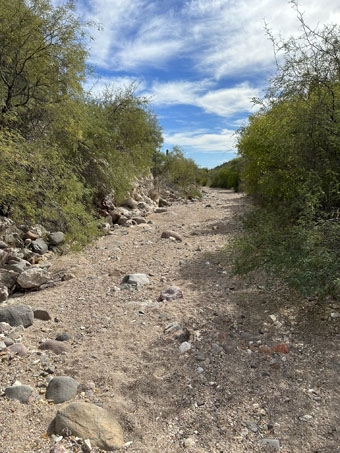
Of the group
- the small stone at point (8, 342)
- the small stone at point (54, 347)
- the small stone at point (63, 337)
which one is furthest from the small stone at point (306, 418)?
the small stone at point (8, 342)

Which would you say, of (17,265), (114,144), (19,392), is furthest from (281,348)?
(114,144)

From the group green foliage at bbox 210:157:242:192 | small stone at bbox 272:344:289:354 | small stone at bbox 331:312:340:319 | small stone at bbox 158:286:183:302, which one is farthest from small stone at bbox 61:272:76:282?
green foliage at bbox 210:157:242:192

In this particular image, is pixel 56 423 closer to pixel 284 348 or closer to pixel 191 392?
pixel 191 392

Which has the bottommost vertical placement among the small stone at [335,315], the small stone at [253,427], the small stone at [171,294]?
the small stone at [253,427]

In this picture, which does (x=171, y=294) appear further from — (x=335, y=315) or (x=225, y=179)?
(x=225, y=179)

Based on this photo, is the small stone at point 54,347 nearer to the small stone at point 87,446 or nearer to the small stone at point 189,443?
the small stone at point 87,446

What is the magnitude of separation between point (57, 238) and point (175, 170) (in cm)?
2145

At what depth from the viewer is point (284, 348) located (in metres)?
3.85

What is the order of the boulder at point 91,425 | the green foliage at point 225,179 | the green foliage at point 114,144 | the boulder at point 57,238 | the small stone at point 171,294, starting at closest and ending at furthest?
1. the boulder at point 91,425
2. the small stone at point 171,294
3. the boulder at point 57,238
4. the green foliage at point 114,144
5. the green foliage at point 225,179

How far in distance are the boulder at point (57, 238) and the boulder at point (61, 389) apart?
6171 millimetres

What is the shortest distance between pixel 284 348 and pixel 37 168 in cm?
549

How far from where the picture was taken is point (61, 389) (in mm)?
3197

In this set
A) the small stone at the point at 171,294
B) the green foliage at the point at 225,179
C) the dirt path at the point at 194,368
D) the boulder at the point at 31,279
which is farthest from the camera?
the green foliage at the point at 225,179

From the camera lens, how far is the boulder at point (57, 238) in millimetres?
9078
